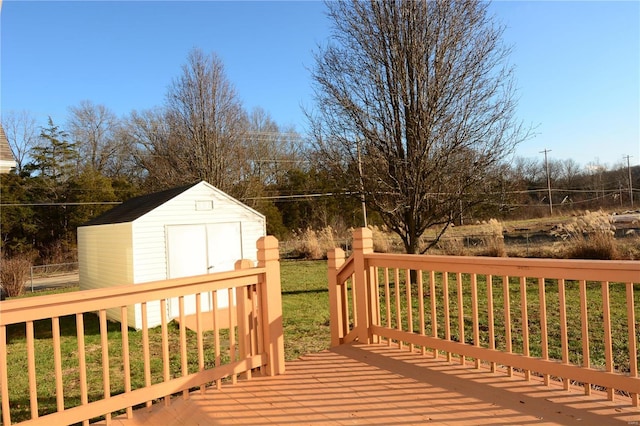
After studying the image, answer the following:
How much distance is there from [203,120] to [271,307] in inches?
554

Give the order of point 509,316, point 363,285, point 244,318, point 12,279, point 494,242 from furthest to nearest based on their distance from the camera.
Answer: point 12,279, point 494,242, point 363,285, point 244,318, point 509,316

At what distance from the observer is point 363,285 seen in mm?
3961

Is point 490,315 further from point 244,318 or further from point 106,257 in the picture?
point 106,257

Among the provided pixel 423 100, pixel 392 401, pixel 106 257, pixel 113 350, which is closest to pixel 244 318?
pixel 392 401

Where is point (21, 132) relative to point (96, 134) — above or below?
below

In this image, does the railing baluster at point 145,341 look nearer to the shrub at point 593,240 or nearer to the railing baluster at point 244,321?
the railing baluster at point 244,321

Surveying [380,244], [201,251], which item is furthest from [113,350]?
[380,244]

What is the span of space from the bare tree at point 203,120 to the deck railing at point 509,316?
36.8ft

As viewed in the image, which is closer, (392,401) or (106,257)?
(392,401)

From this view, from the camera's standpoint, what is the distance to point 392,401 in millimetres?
2801

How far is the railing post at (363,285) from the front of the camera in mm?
3965

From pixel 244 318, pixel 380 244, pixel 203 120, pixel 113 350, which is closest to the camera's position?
pixel 244 318

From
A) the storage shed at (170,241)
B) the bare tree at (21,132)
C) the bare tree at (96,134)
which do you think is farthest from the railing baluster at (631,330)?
the bare tree at (21,132)

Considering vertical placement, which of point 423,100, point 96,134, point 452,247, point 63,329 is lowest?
point 63,329
